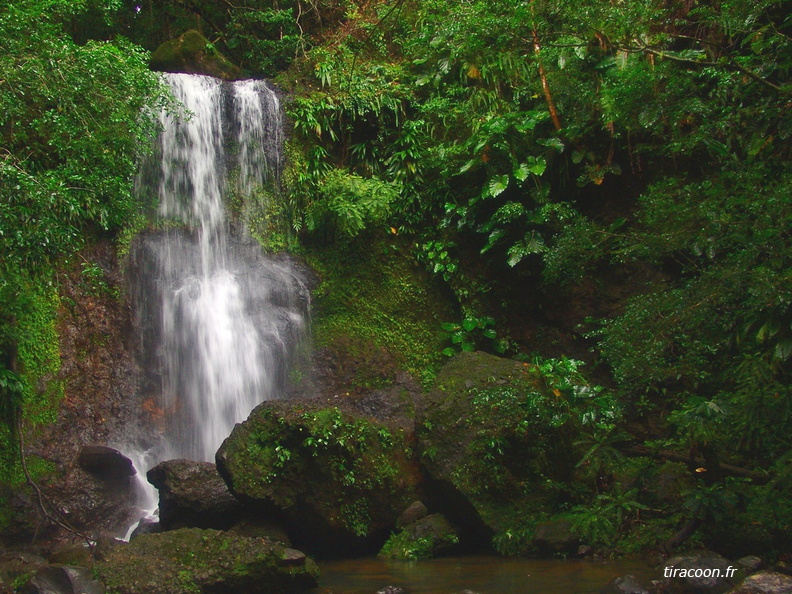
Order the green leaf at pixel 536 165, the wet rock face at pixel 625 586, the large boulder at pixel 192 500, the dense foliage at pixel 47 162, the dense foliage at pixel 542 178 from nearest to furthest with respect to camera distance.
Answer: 1. the wet rock face at pixel 625 586
2. the dense foliage at pixel 542 178
3. the dense foliage at pixel 47 162
4. the large boulder at pixel 192 500
5. the green leaf at pixel 536 165

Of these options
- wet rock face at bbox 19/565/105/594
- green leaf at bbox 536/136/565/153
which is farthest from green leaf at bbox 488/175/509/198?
wet rock face at bbox 19/565/105/594

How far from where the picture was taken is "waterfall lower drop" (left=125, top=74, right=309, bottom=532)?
29.0ft

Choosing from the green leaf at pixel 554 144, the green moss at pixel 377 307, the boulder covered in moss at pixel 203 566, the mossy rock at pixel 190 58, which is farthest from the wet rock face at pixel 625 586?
the mossy rock at pixel 190 58

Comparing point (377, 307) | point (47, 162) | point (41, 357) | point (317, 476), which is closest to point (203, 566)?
point (317, 476)

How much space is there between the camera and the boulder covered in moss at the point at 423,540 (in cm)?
625

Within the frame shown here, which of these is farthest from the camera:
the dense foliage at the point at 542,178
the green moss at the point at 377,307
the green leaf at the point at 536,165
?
the green moss at the point at 377,307

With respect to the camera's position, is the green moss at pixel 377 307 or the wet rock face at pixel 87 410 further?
the green moss at pixel 377 307

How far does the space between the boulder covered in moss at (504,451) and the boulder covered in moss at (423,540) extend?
0.18 metres

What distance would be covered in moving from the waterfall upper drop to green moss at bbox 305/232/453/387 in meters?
0.45

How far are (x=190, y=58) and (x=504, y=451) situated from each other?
365 inches

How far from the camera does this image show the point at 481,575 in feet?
17.4

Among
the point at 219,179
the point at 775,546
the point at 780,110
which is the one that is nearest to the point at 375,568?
the point at 775,546

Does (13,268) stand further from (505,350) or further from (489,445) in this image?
(505,350)

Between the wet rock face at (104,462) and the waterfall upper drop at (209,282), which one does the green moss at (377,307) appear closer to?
the waterfall upper drop at (209,282)
